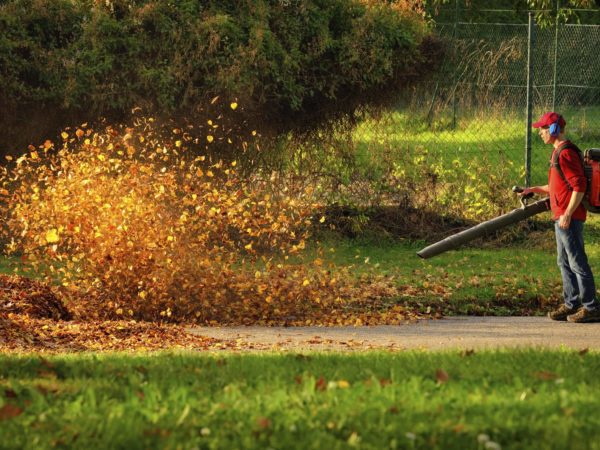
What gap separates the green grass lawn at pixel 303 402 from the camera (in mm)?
5070

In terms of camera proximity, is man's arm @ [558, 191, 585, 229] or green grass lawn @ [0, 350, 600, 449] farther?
man's arm @ [558, 191, 585, 229]

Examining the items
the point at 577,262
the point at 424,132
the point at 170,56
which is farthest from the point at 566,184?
the point at 424,132

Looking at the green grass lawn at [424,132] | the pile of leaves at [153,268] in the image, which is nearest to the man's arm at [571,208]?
the pile of leaves at [153,268]

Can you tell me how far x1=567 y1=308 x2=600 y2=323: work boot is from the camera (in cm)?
991

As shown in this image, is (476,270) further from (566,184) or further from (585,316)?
(566,184)

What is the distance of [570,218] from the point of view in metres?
9.73

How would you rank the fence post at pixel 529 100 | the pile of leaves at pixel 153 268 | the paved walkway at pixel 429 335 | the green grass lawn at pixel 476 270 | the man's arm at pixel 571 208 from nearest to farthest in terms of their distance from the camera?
the paved walkway at pixel 429 335 → the man's arm at pixel 571 208 → the pile of leaves at pixel 153 268 → the green grass lawn at pixel 476 270 → the fence post at pixel 529 100

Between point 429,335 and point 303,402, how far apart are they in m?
3.80

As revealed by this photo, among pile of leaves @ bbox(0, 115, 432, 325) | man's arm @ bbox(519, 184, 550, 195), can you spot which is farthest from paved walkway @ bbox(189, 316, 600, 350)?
Answer: man's arm @ bbox(519, 184, 550, 195)

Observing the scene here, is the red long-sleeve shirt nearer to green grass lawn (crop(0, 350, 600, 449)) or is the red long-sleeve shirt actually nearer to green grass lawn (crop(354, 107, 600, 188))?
green grass lawn (crop(0, 350, 600, 449))

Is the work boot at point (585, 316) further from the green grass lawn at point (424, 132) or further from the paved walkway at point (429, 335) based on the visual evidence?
the green grass lawn at point (424, 132)

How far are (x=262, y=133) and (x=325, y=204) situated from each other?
4.84 ft

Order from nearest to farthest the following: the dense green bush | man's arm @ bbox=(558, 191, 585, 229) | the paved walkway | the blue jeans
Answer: the paved walkway → man's arm @ bbox=(558, 191, 585, 229) → the blue jeans → the dense green bush

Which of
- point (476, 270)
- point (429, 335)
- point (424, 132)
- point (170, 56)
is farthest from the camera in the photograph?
point (424, 132)
